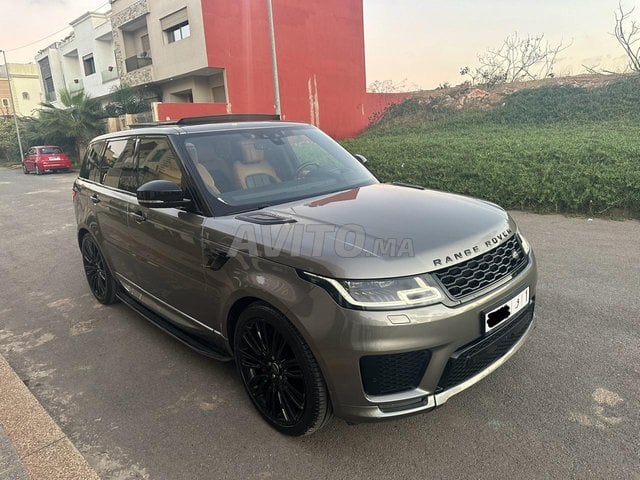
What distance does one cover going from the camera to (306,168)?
11.4ft

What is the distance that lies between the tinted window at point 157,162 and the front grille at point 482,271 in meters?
1.83

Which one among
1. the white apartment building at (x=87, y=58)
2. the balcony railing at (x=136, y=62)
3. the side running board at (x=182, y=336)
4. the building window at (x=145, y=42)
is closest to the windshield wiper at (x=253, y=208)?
the side running board at (x=182, y=336)

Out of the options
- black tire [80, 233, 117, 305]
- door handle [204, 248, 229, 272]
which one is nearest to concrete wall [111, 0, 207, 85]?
black tire [80, 233, 117, 305]

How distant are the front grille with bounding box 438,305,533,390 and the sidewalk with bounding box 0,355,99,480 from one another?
1856 mm

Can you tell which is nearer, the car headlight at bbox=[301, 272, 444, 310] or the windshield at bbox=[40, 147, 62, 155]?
the car headlight at bbox=[301, 272, 444, 310]

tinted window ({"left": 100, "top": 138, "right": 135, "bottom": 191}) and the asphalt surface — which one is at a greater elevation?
tinted window ({"left": 100, "top": 138, "right": 135, "bottom": 191})

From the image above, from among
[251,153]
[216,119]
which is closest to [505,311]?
[251,153]

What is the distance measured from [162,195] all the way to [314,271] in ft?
4.01

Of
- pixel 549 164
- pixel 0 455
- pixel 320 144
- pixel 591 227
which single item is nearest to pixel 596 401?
pixel 320 144

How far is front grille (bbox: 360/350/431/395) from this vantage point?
2078mm

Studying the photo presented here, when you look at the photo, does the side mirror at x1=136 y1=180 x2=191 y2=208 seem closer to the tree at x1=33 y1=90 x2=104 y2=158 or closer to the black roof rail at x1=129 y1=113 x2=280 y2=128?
the black roof rail at x1=129 y1=113 x2=280 y2=128

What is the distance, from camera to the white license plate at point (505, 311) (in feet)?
7.47

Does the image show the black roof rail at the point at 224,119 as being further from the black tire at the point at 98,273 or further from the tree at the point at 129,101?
the tree at the point at 129,101

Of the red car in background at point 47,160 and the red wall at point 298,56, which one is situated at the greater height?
the red wall at point 298,56
